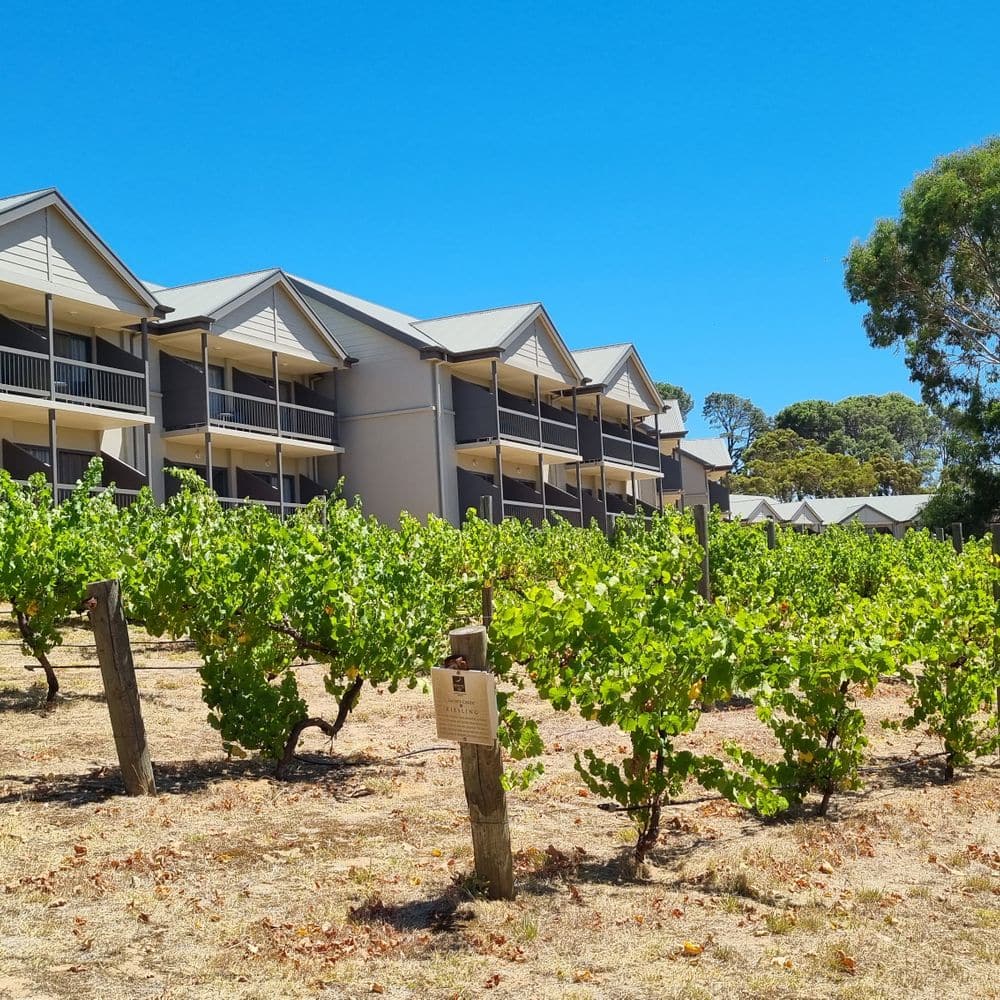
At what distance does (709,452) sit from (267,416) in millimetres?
34381

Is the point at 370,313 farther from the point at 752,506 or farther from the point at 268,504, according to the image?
the point at 752,506

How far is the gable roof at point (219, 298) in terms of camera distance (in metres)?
24.7

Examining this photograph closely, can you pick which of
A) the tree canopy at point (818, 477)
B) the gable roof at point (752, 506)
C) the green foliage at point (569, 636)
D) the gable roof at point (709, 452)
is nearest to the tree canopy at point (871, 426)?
the tree canopy at point (818, 477)

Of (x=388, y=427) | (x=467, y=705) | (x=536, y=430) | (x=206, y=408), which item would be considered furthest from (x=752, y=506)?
(x=467, y=705)

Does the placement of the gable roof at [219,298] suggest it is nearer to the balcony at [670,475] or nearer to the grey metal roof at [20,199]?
the grey metal roof at [20,199]

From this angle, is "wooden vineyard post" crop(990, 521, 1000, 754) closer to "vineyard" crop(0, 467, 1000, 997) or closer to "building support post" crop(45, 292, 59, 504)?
"vineyard" crop(0, 467, 1000, 997)

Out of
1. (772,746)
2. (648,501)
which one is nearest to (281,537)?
(772,746)

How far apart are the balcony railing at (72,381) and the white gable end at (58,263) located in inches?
51.3

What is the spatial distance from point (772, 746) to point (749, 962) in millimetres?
5220

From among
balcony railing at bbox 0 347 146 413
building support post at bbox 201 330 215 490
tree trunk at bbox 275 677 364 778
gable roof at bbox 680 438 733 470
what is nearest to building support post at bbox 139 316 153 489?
balcony railing at bbox 0 347 146 413

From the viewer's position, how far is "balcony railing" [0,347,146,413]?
2103 centimetres

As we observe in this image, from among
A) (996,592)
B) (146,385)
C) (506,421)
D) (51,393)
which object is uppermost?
(506,421)

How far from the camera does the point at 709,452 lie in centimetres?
5778

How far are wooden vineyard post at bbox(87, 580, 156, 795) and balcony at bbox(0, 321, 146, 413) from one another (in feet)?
47.1
